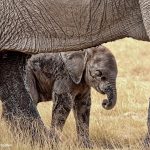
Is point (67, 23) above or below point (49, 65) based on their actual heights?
above

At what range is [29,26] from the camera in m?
6.76

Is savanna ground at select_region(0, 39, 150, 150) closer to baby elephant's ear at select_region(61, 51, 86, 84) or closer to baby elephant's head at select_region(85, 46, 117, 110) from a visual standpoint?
baby elephant's head at select_region(85, 46, 117, 110)

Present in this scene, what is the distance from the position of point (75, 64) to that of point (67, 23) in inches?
104

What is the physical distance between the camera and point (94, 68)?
9.05m

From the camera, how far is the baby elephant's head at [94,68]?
8.76 metres

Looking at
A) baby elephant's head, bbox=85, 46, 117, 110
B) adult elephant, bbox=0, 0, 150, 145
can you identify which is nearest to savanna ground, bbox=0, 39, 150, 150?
baby elephant's head, bbox=85, 46, 117, 110

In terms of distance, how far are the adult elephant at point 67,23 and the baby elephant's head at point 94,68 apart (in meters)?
1.77

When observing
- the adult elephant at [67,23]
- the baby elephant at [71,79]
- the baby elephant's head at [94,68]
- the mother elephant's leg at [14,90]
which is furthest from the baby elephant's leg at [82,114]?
the adult elephant at [67,23]

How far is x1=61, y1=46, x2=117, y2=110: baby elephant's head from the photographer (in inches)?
345

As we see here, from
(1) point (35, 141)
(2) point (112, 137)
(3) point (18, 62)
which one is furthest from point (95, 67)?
(1) point (35, 141)

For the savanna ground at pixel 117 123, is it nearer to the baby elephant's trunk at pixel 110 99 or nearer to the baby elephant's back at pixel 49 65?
the baby elephant's trunk at pixel 110 99

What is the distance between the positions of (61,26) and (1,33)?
2.12 feet

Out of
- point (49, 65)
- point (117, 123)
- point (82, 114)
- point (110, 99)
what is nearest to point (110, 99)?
point (110, 99)

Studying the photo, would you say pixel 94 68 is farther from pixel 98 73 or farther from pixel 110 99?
pixel 110 99
